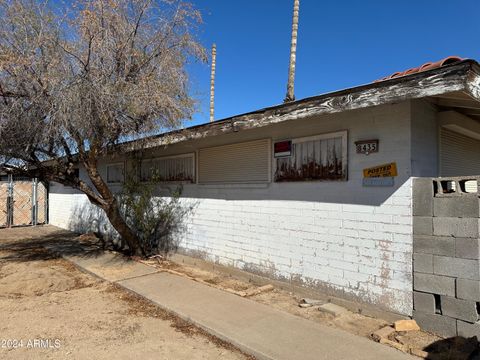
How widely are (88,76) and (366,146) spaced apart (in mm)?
4871

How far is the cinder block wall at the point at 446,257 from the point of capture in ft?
14.3

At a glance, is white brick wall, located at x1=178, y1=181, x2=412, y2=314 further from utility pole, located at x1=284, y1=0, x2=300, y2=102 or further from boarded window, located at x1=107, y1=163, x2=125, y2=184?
utility pole, located at x1=284, y1=0, x2=300, y2=102

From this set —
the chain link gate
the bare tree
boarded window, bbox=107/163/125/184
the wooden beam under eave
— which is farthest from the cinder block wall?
the chain link gate

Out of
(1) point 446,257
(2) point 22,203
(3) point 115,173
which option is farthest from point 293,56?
(2) point 22,203

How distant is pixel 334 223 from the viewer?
5809mm

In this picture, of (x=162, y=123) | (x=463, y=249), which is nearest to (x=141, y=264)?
(x=162, y=123)

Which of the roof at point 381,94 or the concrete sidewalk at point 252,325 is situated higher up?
the roof at point 381,94

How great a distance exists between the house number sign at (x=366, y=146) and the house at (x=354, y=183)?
0.01 meters

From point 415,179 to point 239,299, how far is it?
3.05 meters

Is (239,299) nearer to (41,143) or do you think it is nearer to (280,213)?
(280,213)

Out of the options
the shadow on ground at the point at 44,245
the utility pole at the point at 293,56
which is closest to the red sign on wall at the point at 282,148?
the shadow on ground at the point at 44,245

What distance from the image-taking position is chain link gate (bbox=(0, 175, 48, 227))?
1706 centimetres

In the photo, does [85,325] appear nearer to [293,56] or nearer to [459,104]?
[459,104]

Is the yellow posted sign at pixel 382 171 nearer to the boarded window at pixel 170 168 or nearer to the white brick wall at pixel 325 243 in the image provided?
the white brick wall at pixel 325 243
